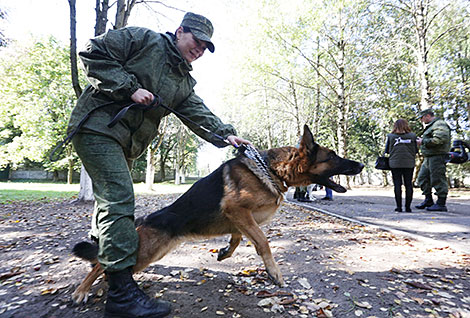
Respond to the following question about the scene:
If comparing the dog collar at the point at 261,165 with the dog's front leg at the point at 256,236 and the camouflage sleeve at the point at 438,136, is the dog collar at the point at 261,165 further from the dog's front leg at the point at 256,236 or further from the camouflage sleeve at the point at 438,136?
the camouflage sleeve at the point at 438,136

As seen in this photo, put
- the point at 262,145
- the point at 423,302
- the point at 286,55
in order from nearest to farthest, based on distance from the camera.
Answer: the point at 423,302 < the point at 286,55 < the point at 262,145

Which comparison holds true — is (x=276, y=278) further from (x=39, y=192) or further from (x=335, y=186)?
(x=39, y=192)

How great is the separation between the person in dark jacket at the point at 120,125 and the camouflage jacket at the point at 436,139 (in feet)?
23.1

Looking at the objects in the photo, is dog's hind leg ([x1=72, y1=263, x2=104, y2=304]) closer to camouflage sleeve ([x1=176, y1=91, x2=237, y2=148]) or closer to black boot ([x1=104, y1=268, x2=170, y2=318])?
black boot ([x1=104, y1=268, x2=170, y2=318])

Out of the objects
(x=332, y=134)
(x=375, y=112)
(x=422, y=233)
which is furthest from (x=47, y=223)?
(x=332, y=134)

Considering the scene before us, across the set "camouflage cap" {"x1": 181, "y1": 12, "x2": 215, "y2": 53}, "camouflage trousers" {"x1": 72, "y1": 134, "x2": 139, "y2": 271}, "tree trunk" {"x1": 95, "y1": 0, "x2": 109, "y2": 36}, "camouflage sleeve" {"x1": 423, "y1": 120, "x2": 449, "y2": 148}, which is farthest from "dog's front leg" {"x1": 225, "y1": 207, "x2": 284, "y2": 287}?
"tree trunk" {"x1": 95, "y1": 0, "x2": 109, "y2": 36}

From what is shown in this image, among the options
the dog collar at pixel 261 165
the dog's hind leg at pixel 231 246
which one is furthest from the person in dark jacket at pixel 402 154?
the dog's hind leg at pixel 231 246

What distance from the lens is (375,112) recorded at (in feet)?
64.8

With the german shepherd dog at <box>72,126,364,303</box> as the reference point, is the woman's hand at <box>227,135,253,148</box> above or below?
above

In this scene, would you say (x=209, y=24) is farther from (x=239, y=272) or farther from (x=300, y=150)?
(x=239, y=272)

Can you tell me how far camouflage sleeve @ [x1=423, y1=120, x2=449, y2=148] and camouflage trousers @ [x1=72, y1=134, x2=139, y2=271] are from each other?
7.73m

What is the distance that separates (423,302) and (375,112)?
2054 centimetres

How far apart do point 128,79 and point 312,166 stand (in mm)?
2093

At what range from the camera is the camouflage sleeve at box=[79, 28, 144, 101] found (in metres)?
1.98
